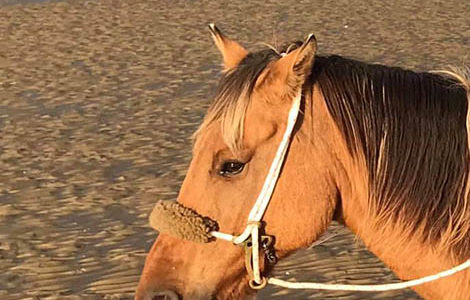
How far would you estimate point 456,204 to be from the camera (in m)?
2.55

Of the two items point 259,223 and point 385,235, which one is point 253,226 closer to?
point 259,223

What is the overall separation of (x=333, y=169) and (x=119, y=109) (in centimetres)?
756

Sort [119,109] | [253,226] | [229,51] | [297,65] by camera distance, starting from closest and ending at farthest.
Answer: [297,65] → [253,226] → [229,51] → [119,109]

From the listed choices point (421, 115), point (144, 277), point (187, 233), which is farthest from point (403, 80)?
point (144, 277)

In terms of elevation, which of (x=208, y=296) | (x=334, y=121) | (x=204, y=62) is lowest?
(x=204, y=62)

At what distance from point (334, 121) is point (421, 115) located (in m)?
0.26

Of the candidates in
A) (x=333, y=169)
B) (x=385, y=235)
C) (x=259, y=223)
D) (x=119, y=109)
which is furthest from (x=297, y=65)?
(x=119, y=109)

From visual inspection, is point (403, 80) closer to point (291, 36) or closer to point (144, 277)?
point (144, 277)

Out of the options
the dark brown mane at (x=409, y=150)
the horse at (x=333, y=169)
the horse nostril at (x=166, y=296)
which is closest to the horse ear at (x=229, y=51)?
the horse at (x=333, y=169)

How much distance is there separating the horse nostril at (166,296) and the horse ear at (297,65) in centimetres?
72

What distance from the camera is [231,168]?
259cm

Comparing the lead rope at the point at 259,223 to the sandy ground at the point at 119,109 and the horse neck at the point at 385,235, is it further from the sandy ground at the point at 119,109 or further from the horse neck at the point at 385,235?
the sandy ground at the point at 119,109

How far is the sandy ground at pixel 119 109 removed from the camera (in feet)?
19.1

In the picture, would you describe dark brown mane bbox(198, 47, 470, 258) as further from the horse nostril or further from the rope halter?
the horse nostril
